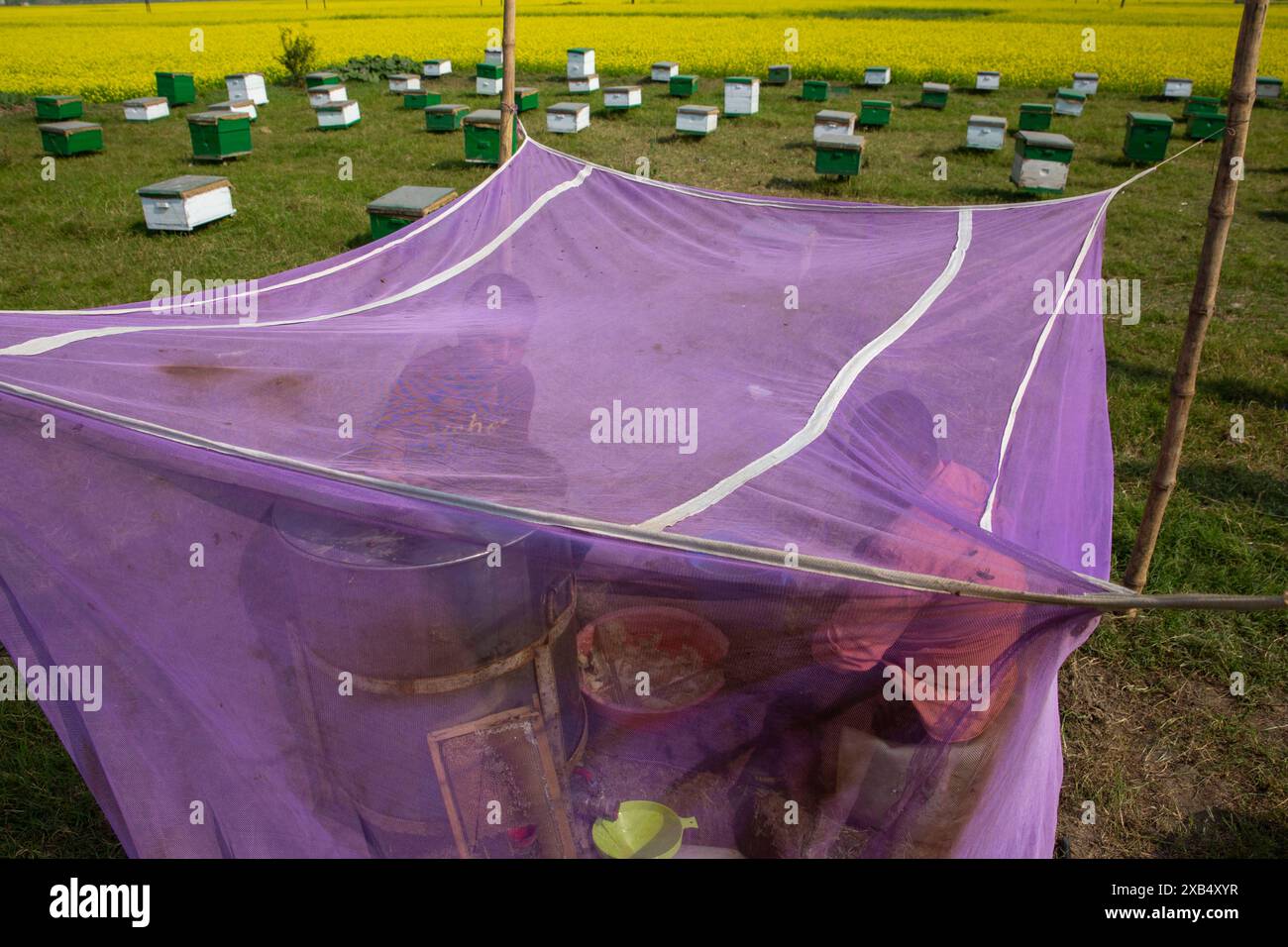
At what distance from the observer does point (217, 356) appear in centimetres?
324

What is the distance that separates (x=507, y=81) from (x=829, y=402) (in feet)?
13.8

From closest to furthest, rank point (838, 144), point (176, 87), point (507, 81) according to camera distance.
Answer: point (507, 81) → point (838, 144) → point (176, 87)

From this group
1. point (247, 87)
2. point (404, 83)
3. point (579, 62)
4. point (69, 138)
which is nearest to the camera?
point (69, 138)

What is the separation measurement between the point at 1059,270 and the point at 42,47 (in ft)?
105

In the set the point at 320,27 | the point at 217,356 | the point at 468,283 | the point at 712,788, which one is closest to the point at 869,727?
the point at 712,788

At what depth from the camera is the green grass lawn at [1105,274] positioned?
3.60 meters

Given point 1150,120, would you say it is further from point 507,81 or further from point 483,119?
point 507,81

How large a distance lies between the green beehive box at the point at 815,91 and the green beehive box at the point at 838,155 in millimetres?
7528

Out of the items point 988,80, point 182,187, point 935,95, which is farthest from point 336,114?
point 988,80

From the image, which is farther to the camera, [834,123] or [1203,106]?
[1203,106]

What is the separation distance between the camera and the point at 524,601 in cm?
245

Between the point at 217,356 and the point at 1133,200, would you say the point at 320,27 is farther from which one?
the point at 217,356

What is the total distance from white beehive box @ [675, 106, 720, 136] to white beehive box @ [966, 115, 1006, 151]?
13.9ft

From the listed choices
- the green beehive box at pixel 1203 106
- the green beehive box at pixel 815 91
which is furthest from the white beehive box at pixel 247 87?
the green beehive box at pixel 1203 106
